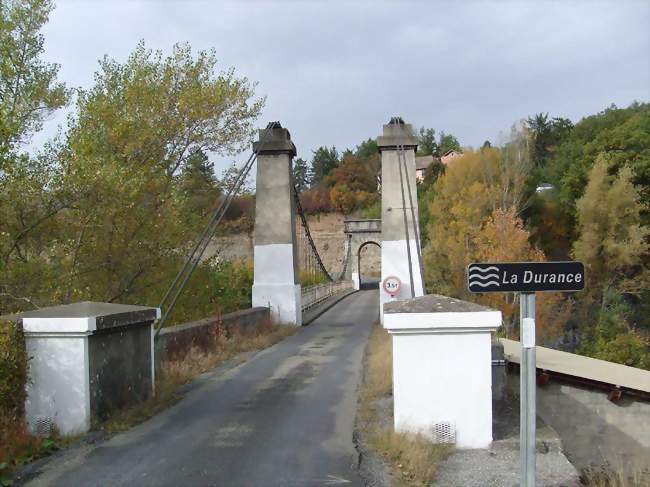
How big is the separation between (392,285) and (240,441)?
39.6 ft

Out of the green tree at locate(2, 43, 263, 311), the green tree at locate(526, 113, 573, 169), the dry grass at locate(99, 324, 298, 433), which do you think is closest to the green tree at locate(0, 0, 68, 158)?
the green tree at locate(2, 43, 263, 311)

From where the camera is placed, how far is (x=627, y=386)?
11695 mm

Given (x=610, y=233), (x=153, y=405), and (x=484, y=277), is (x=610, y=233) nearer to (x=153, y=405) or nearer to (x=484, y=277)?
(x=153, y=405)

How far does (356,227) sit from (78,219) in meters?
48.2

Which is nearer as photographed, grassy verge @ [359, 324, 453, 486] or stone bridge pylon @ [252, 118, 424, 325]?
grassy verge @ [359, 324, 453, 486]

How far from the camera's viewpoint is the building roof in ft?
38.1

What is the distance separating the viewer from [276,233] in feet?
61.6

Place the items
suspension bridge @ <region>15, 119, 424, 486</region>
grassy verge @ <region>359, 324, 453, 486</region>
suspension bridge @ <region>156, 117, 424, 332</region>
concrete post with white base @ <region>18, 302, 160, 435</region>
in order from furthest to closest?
suspension bridge @ <region>156, 117, 424, 332</region>, concrete post with white base @ <region>18, 302, 160, 435</region>, suspension bridge @ <region>15, 119, 424, 486</region>, grassy verge @ <region>359, 324, 453, 486</region>

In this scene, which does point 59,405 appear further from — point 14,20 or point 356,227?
point 356,227

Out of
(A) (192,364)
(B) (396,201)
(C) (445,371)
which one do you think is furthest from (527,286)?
(B) (396,201)

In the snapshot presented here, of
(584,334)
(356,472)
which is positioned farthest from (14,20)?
(584,334)

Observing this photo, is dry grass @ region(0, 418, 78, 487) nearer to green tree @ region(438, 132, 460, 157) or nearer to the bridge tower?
the bridge tower

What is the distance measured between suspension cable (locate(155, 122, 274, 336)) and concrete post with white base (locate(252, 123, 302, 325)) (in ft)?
1.95

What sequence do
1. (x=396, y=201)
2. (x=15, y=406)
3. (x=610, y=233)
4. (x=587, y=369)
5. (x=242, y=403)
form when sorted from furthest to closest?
(x=610, y=233), (x=396, y=201), (x=587, y=369), (x=242, y=403), (x=15, y=406)
